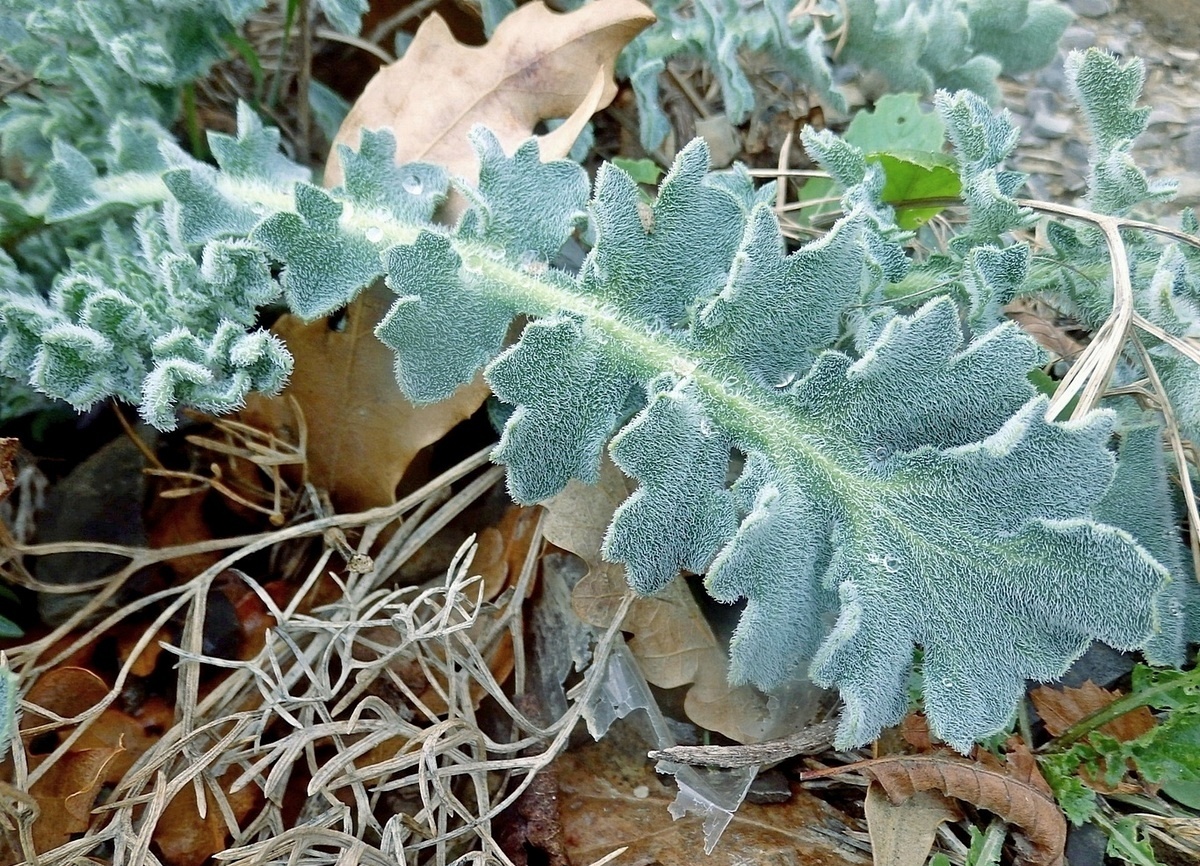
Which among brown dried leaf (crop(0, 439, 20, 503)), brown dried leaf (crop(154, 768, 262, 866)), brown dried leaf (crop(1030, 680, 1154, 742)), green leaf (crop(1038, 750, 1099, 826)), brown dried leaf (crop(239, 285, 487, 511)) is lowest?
brown dried leaf (crop(154, 768, 262, 866))

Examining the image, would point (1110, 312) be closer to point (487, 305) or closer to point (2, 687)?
point (487, 305)

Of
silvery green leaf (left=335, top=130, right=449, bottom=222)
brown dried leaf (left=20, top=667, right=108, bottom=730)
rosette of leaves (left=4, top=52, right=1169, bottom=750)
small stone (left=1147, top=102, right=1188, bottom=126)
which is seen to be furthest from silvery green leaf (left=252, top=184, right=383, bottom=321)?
small stone (left=1147, top=102, right=1188, bottom=126)

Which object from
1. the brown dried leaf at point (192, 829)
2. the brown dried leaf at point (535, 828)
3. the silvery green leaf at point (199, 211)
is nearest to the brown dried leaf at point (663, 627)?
the brown dried leaf at point (535, 828)

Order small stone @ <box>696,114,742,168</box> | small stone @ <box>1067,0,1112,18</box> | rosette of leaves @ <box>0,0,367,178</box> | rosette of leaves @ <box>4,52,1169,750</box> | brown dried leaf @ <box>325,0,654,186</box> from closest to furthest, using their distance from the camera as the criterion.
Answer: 1. rosette of leaves @ <box>4,52,1169,750</box>
2. rosette of leaves @ <box>0,0,367,178</box>
3. brown dried leaf @ <box>325,0,654,186</box>
4. small stone @ <box>696,114,742,168</box>
5. small stone @ <box>1067,0,1112,18</box>

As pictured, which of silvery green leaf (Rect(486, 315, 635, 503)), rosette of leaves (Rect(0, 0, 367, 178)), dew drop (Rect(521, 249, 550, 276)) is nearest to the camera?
silvery green leaf (Rect(486, 315, 635, 503))

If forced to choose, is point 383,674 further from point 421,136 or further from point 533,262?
point 421,136

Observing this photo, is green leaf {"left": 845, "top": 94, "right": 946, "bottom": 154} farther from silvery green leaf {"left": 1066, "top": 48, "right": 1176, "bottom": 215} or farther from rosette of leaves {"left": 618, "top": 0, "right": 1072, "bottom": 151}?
silvery green leaf {"left": 1066, "top": 48, "right": 1176, "bottom": 215}
